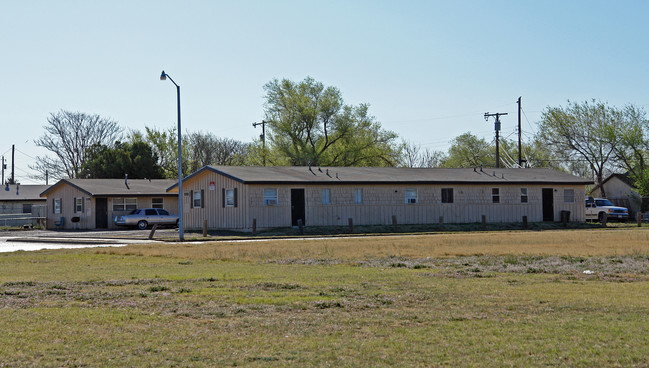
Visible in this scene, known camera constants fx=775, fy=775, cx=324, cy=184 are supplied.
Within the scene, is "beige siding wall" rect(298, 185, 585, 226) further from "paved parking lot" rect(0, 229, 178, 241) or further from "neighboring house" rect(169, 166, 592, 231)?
"paved parking lot" rect(0, 229, 178, 241)

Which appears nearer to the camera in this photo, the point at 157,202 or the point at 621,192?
the point at 157,202

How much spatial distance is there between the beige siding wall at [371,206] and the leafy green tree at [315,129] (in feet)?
83.3

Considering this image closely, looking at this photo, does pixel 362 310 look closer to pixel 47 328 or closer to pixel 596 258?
pixel 47 328

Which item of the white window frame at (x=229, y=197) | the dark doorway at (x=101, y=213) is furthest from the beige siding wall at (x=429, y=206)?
the dark doorway at (x=101, y=213)

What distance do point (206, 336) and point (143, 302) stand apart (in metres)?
3.45

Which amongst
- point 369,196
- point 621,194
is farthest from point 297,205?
point 621,194

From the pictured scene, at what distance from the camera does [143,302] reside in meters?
12.4

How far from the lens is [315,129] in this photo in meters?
75.9

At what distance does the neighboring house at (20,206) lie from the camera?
206 ft

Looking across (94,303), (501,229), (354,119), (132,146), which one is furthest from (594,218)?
(94,303)

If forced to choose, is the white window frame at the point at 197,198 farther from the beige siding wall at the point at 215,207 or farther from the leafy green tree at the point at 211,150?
the leafy green tree at the point at 211,150

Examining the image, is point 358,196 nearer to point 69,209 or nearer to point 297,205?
point 297,205

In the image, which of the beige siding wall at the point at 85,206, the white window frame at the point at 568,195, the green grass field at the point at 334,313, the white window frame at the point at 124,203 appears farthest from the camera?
the white window frame at the point at 124,203

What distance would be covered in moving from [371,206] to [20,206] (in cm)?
3531
